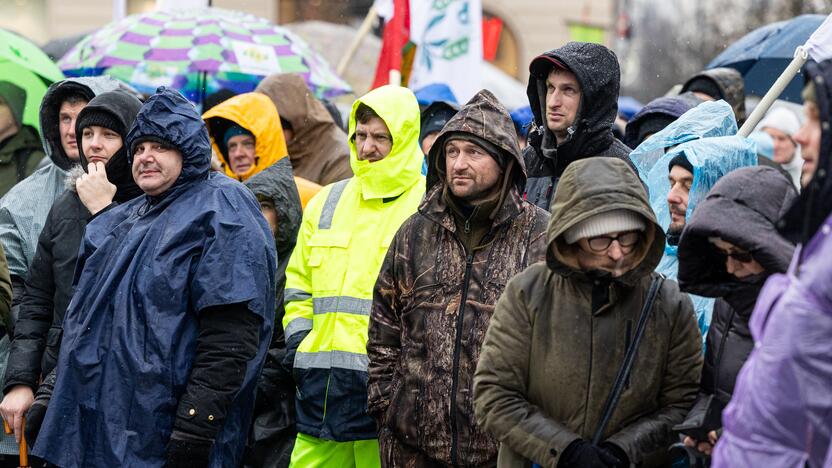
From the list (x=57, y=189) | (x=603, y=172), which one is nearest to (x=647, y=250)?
(x=603, y=172)

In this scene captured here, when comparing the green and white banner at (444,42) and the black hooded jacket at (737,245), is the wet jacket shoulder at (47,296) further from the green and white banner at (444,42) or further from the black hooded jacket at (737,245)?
the green and white banner at (444,42)

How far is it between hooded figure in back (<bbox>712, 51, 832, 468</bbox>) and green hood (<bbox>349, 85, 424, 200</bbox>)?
2954mm

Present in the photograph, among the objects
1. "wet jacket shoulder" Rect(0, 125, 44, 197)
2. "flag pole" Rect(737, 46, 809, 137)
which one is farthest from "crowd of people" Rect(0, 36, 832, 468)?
"wet jacket shoulder" Rect(0, 125, 44, 197)

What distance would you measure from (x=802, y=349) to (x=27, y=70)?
6.57m

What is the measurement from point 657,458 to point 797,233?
1.22 m

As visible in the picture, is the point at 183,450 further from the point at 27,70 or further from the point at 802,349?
the point at 27,70

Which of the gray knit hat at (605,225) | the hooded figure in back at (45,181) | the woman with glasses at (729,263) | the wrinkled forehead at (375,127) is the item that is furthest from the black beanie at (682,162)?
the hooded figure in back at (45,181)

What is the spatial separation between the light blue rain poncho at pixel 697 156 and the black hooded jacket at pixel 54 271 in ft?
7.39

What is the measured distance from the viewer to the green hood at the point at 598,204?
4.18 metres

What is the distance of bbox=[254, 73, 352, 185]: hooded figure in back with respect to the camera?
26.9ft

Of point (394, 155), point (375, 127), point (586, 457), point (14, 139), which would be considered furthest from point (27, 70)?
point (586, 457)

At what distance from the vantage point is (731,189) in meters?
3.93

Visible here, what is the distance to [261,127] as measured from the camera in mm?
7395

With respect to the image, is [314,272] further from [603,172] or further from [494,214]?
[603,172]
